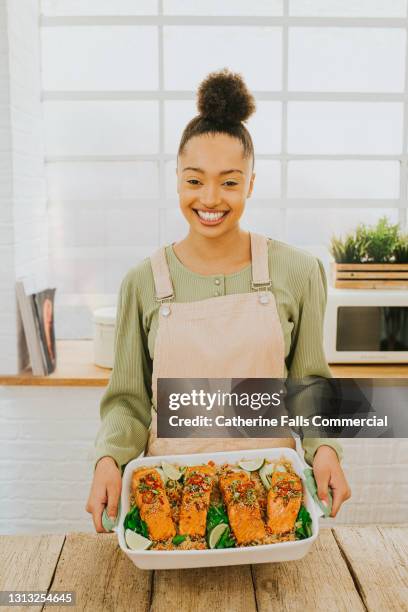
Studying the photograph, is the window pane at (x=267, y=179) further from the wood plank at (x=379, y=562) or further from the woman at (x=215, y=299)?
the wood plank at (x=379, y=562)

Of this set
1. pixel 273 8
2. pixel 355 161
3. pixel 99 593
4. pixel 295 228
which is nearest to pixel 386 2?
pixel 273 8

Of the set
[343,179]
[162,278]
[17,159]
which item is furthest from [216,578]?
[343,179]

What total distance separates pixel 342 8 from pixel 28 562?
1.80 meters

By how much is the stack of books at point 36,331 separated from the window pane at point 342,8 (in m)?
1.13

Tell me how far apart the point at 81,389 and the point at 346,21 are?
133 cm

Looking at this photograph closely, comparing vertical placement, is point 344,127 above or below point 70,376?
above

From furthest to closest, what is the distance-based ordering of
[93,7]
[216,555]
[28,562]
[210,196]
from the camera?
[93,7], [210,196], [28,562], [216,555]

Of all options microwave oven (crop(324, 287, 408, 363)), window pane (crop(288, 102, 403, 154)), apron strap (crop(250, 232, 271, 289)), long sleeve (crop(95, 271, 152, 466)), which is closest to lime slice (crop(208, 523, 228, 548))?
long sleeve (crop(95, 271, 152, 466))

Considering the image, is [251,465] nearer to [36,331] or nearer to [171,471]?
[171,471]

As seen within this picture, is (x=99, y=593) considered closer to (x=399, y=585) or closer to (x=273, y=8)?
(x=399, y=585)

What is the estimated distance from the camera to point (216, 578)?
79 cm

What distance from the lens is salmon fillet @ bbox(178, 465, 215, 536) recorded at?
2.54 ft

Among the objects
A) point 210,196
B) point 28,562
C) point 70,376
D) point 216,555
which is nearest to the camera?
point 216,555

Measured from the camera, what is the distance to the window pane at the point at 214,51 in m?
2.01
